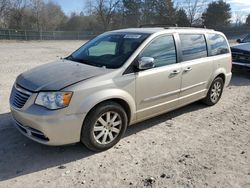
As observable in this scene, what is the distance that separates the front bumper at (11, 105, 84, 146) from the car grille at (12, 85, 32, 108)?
11 cm

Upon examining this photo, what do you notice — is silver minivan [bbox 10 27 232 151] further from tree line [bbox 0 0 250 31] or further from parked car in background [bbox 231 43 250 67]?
tree line [bbox 0 0 250 31]

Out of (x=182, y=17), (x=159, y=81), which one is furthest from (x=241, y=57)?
(x=182, y=17)

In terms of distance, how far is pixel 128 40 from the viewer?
14.9 ft

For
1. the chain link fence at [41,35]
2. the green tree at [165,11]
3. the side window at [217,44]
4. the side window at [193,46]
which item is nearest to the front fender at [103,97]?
the side window at [193,46]

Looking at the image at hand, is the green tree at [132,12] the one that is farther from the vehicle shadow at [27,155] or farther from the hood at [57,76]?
the vehicle shadow at [27,155]

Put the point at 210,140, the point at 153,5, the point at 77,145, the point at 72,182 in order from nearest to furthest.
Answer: the point at 72,182 < the point at 77,145 < the point at 210,140 < the point at 153,5

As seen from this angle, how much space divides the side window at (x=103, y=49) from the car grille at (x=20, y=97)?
146cm

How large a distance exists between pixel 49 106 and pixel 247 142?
3239mm

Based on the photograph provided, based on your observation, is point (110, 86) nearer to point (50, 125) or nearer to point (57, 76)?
point (57, 76)

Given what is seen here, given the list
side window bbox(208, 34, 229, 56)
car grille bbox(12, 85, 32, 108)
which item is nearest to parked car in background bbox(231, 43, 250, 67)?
side window bbox(208, 34, 229, 56)

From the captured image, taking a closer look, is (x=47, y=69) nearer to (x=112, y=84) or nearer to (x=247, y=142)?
(x=112, y=84)

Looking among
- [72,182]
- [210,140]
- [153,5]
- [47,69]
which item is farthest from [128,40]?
[153,5]

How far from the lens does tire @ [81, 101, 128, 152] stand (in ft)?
12.1

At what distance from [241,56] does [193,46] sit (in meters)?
5.16
